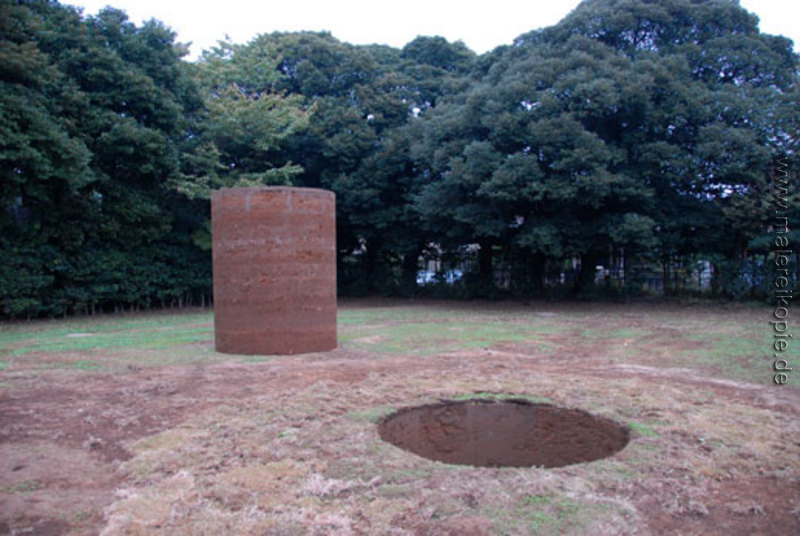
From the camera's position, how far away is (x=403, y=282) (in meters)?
26.6

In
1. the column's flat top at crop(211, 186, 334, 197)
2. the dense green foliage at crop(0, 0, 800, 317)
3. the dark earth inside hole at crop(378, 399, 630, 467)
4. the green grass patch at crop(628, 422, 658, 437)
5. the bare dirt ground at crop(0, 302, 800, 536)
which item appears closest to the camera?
the bare dirt ground at crop(0, 302, 800, 536)

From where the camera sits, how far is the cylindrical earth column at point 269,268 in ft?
34.3

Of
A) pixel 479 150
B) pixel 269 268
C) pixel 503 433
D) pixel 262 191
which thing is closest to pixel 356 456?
pixel 503 433

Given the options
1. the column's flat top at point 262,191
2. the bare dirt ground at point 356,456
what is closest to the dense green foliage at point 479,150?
the column's flat top at point 262,191

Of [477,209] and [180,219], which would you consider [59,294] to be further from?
[477,209]

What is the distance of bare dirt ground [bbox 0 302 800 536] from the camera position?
3857mm

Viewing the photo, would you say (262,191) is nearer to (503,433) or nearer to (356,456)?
(503,433)

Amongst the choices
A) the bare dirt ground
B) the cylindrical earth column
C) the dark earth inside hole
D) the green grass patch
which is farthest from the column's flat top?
the green grass patch

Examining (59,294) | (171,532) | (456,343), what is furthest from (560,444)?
(59,294)

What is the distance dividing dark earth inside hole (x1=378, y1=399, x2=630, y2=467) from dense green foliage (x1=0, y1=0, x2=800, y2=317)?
11145 millimetres

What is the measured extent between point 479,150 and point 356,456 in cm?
1434

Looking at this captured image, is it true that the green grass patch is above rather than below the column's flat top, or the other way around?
below

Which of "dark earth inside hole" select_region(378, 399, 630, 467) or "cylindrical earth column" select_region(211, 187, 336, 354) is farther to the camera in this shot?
"cylindrical earth column" select_region(211, 187, 336, 354)

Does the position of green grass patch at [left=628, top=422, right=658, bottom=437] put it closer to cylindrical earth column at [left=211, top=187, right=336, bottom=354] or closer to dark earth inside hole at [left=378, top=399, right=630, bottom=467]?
dark earth inside hole at [left=378, top=399, right=630, bottom=467]
